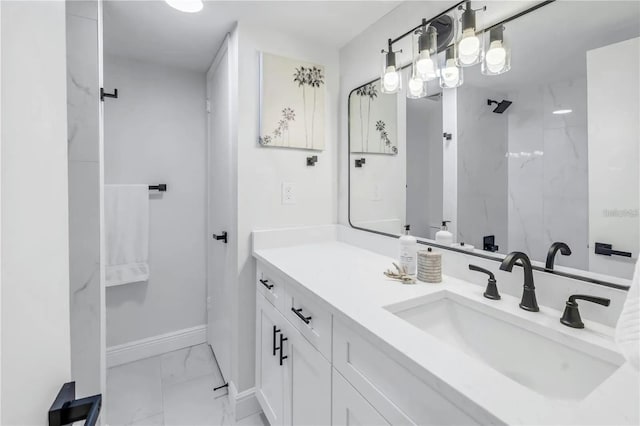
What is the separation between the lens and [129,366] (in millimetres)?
2068

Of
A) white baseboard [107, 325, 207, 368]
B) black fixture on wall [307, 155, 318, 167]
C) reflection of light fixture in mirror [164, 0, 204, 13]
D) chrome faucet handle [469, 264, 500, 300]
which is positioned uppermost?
reflection of light fixture in mirror [164, 0, 204, 13]

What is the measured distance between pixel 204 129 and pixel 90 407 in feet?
7.23

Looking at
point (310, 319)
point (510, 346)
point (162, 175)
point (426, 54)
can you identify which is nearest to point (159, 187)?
point (162, 175)

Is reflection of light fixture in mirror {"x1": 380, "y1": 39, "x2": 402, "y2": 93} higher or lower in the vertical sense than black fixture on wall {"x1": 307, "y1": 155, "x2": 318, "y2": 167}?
higher

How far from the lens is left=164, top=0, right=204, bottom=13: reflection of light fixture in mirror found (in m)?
1.36

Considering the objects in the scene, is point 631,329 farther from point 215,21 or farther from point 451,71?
point 215,21

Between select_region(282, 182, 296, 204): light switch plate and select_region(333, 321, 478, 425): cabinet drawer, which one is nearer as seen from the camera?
select_region(333, 321, 478, 425): cabinet drawer

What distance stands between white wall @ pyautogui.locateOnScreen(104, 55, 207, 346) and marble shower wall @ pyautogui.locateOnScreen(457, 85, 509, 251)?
6.16ft

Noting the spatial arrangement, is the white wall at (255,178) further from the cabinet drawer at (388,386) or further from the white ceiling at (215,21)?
the cabinet drawer at (388,386)

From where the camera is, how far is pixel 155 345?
86.4 inches

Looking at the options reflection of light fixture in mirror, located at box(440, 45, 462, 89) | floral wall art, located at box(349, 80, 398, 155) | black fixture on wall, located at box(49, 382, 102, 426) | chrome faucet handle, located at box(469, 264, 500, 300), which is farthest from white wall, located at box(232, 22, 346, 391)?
black fixture on wall, located at box(49, 382, 102, 426)

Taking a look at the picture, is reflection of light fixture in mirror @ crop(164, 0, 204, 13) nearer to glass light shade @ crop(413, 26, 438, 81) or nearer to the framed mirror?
glass light shade @ crop(413, 26, 438, 81)

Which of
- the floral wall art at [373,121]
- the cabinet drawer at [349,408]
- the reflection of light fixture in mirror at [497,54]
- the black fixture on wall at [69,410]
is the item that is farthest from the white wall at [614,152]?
the black fixture on wall at [69,410]

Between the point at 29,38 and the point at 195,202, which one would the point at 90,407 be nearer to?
the point at 29,38
